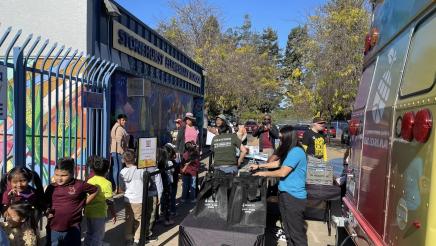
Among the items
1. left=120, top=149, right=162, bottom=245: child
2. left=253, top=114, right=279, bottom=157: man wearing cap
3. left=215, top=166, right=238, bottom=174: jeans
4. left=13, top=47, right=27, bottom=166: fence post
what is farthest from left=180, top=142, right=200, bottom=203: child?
left=253, top=114, right=279, bottom=157: man wearing cap

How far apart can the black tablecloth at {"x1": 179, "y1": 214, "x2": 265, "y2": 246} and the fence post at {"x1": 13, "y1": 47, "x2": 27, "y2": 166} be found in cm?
181

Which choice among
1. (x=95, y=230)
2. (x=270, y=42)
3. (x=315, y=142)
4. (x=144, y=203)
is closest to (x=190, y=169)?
(x=315, y=142)

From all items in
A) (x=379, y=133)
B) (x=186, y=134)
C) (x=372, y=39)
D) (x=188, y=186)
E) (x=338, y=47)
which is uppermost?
(x=338, y=47)

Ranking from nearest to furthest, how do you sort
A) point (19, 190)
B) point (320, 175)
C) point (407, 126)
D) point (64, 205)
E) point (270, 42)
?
1. point (407, 126)
2. point (19, 190)
3. point (64, 205)
4. point (320, 175)
5. point (270, 42)

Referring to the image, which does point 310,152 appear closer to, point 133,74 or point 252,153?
point 252,153

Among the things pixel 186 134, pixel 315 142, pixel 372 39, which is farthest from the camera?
pixel 186 134

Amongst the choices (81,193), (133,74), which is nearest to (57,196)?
(81,193)

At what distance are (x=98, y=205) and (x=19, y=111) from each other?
1.25m

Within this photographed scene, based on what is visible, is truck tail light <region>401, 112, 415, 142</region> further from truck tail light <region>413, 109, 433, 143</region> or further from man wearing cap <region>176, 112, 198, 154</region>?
man wearing cap <region>176, 112, 198, 154</region>

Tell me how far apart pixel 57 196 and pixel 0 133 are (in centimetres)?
450

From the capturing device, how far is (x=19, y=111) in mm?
4336

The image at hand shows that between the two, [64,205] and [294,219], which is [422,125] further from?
[64,205]

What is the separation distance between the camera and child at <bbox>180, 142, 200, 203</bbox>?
770cm

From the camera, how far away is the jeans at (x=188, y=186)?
8.04 meters
